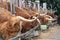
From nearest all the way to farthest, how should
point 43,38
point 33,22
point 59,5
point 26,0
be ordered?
1. point 33,22
2. point 43,38
3. point 26,0
4. point 59,5

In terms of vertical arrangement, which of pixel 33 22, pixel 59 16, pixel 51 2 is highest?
pixel 33 22

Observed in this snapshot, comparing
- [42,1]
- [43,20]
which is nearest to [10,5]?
[43,20]

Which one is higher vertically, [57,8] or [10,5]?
[10,5]

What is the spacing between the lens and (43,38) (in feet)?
18.3

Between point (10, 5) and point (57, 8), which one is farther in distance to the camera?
point (57, 8)

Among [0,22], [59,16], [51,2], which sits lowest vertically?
[59,16]

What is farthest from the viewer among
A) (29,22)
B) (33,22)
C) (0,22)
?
(33,22)

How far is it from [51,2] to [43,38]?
3636mm

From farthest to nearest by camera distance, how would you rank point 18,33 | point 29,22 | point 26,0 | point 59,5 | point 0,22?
1. point 59,5
2. point 26,0
3. point 29,22
4. point 18,33
5. point 0,22

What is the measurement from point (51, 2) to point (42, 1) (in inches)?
17.8

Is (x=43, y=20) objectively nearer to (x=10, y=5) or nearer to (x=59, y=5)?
(x=10, y=5)

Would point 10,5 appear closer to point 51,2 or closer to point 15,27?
point 15,27

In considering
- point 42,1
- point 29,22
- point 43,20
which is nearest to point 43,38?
point 43,20

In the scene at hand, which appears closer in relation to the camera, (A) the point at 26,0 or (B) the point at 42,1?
(A) the point at 26,0
